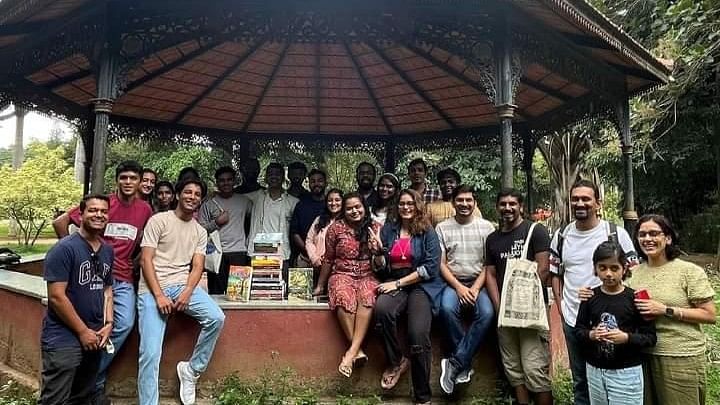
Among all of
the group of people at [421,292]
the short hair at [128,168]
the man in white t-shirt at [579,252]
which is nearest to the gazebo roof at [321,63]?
the short hair at [128,168]

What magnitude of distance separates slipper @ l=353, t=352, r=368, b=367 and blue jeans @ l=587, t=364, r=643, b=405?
1730 mm

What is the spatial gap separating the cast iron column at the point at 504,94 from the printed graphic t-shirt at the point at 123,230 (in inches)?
124

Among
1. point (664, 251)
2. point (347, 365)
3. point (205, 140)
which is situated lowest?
point (347, 365)

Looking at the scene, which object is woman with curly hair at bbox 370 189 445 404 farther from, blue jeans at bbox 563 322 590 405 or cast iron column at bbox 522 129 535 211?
cast iron column at bbox 522 129 535 211

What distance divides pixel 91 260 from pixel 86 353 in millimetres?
642

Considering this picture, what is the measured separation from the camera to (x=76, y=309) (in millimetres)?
3309

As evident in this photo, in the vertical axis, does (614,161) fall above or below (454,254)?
above

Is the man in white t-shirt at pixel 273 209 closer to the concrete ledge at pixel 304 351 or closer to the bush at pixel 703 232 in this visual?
the concrete ledge at pixel 304 351

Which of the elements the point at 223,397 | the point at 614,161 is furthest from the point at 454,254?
the point at 614,161

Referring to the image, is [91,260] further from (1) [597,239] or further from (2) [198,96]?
(2) [198,96]

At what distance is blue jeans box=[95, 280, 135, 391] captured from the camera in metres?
3.79

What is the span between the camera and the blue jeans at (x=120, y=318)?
3.79 m

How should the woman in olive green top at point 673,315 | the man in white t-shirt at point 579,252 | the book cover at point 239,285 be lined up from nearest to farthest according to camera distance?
1. the woman in olive green top at point 673,315
2. the man in white t-shirt at point 579,252
3. the book cover at point 239,285

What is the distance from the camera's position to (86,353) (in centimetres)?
343
